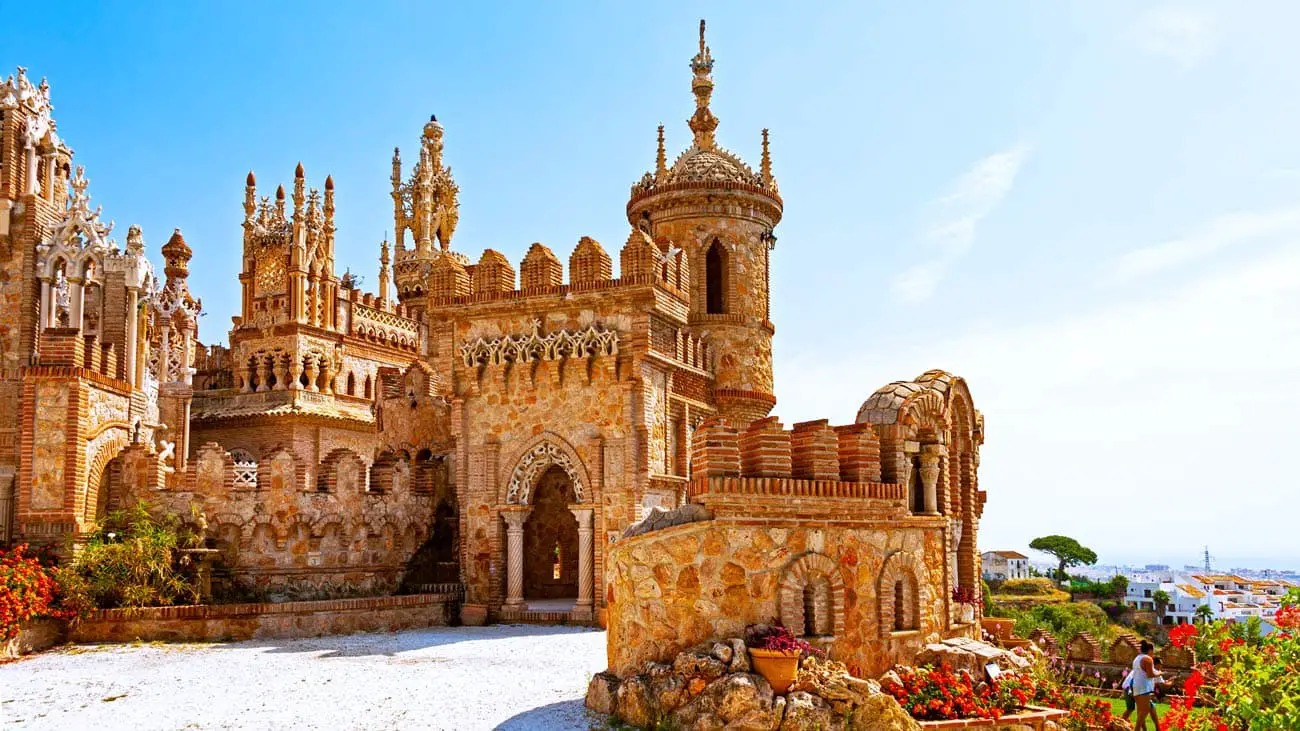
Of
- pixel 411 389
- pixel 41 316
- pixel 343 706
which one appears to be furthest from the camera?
pixel 411 389

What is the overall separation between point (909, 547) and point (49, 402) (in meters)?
15.6

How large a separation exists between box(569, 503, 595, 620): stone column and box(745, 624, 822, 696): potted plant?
34.1ft

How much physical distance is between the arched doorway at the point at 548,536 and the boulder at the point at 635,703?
14.1m

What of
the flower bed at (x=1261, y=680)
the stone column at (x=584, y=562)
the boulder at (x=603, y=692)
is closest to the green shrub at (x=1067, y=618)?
the stone column at (x=584, y=562)

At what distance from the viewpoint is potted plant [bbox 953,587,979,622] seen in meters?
17.5

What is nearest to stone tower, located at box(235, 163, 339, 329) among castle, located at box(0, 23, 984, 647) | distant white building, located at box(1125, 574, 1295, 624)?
castle, located at box(0, 23, 984, 647)

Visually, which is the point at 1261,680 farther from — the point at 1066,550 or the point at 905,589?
the point at 1066,550

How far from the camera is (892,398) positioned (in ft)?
52.9

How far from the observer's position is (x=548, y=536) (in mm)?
27719

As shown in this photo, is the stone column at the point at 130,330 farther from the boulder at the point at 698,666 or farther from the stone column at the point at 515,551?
the boulder at the point at 698,666

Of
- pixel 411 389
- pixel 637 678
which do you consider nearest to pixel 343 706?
pixel 637 678

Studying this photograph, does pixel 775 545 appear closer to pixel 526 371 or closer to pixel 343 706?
pixel 343 706

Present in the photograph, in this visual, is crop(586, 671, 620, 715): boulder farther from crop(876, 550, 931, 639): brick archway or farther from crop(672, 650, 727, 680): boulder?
crop(876, 550, 931, 639): brick archway

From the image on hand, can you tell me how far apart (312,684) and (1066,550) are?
104m
